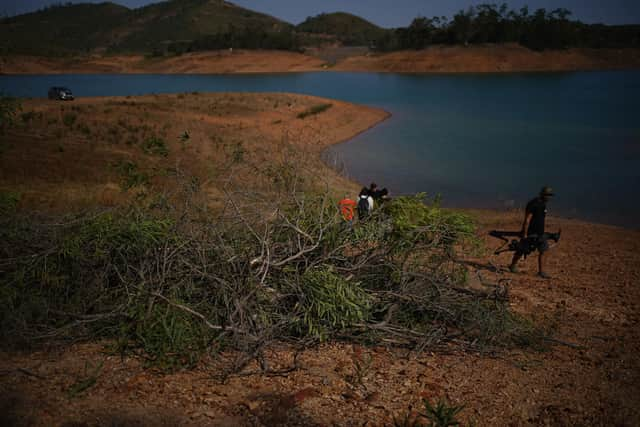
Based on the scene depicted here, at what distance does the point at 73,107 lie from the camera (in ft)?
74.5

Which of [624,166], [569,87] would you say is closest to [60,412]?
[624,166]

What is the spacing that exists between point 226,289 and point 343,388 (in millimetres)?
1536

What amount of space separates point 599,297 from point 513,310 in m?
1.60

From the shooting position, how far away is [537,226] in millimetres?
7121

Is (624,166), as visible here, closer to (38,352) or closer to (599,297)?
(599,297)

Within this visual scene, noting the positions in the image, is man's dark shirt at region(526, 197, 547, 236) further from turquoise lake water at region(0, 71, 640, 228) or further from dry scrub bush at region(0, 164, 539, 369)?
turquoise lake water at region(0, 71, 640, 228)

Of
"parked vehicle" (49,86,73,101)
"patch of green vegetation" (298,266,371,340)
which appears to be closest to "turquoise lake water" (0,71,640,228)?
"patch of green vegetation" (298,266,371,340)

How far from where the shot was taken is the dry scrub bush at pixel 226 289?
418cm

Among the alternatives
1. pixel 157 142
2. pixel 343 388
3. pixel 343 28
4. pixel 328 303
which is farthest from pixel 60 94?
pixel 343 28

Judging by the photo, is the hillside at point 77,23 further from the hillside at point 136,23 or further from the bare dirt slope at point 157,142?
the bare dirt slope at point 157,142

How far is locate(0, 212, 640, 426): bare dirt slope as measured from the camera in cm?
341

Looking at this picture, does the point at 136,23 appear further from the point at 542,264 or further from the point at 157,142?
the point at 542,264

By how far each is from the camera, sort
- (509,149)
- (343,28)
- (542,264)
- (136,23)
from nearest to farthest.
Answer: (542,264) < (509,149) < (136,23) < (343,28)

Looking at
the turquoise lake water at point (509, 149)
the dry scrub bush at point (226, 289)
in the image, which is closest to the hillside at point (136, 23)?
the turquoise lake water at point (509, 149)
